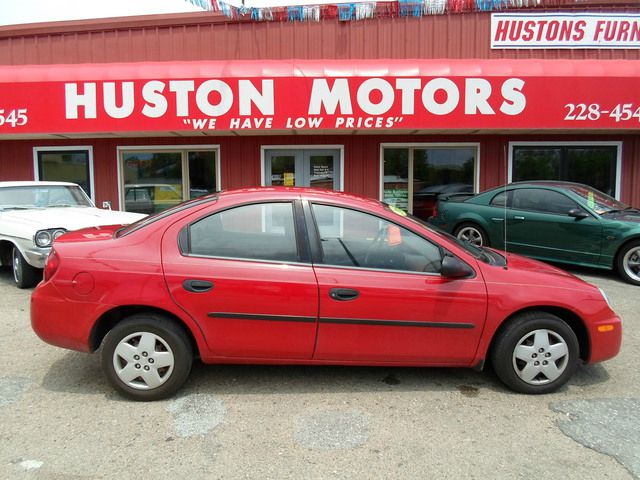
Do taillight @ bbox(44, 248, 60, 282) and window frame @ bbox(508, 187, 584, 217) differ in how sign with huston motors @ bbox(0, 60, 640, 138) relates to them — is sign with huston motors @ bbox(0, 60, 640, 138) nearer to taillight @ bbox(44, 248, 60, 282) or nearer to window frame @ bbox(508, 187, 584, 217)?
window frame @ bbox(508, 187, 584, 217)

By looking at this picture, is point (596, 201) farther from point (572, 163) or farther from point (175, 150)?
point (175, 150)

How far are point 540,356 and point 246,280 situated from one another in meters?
2.14

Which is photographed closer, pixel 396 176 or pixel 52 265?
pixel 52 265

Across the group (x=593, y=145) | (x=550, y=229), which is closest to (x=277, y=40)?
(x=550, y=229)

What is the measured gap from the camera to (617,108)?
28.0ft

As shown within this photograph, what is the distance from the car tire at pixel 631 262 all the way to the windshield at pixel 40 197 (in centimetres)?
818

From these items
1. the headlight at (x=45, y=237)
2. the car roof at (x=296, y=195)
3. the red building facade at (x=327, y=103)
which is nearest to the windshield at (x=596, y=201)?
the red building facade at (x=327, y=103)

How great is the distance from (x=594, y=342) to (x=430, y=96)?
20.0 ft

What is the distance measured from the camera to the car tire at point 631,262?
6.71 metres

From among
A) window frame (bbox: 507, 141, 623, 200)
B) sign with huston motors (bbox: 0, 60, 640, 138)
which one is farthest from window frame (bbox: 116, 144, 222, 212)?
window frame (bbox: 507, 141, 623, 200)

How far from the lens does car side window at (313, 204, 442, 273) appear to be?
3.30 metres

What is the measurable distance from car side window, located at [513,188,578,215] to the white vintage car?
610 centimetres

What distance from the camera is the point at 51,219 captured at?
636 centimetres

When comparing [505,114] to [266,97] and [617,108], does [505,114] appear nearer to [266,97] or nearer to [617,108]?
[617,108]
